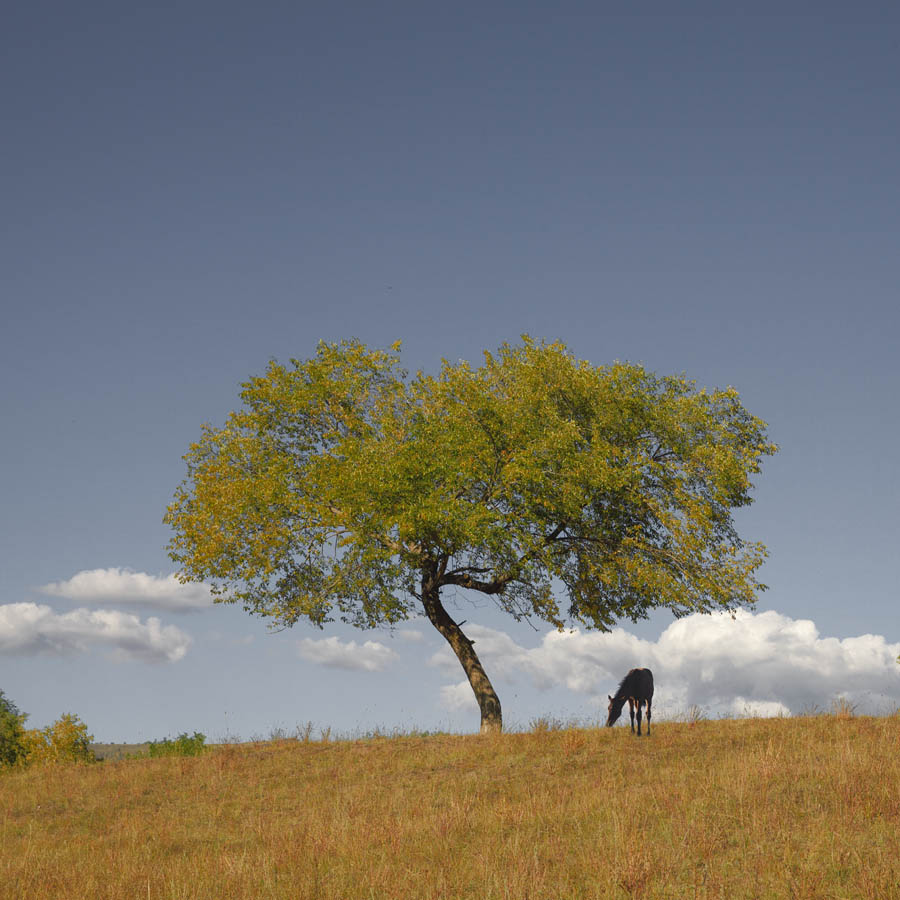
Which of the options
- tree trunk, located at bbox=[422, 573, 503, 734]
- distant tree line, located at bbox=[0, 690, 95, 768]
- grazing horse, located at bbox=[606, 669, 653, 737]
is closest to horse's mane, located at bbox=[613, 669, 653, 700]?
grazing horse, located at bbox=[606, 669, 653, 737]

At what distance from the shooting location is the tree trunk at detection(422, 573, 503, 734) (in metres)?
29.2

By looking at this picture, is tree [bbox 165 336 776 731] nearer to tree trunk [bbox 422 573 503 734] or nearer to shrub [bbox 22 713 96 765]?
tree trunk [bbox 422 573 503 734]

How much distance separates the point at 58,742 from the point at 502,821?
29869 mm

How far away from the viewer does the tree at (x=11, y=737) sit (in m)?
38.9

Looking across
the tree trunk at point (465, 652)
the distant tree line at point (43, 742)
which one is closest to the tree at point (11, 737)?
the distant tree line at point (43, 742)

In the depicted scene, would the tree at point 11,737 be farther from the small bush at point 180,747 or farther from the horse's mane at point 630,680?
the horse's mane at point 630,680

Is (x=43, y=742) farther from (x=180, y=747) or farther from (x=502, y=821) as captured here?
(x=502, y=821)

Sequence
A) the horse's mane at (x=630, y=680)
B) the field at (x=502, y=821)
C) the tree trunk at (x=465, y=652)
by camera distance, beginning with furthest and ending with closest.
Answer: the tree trunk at (x=465, y=652), the horse's mane at (x=630, y=680), the field at (x=502, y=821)

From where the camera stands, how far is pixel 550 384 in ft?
94.9

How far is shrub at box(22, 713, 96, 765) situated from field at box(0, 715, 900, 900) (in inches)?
545

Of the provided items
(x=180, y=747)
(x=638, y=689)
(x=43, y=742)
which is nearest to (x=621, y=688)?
(x=638, y=689)

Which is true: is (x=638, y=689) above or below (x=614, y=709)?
above

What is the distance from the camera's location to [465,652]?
30594mm

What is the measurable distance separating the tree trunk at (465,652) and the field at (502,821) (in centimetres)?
486
